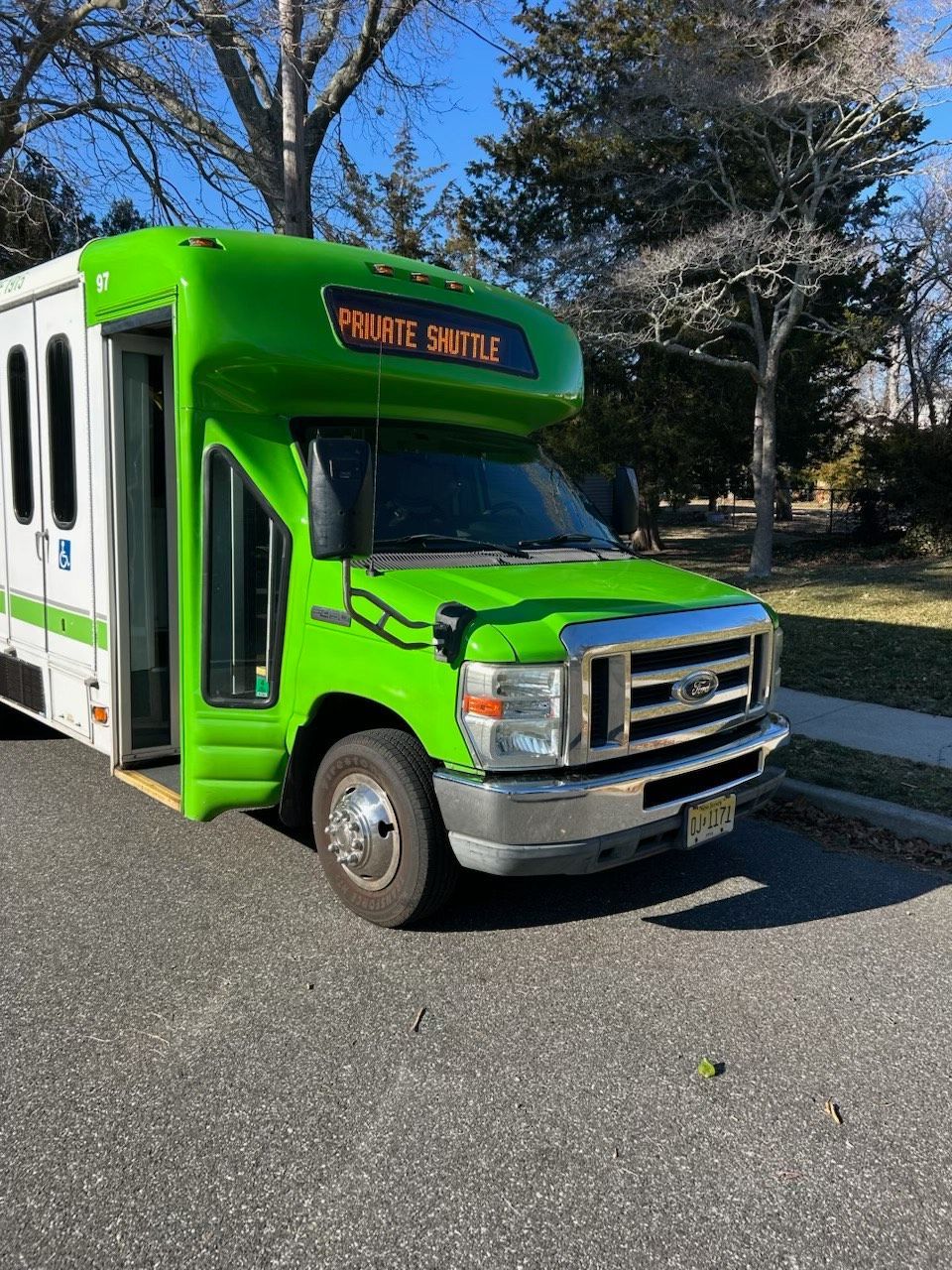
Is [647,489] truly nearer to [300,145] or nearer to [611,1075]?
[300,145]

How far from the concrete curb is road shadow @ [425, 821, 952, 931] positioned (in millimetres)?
391

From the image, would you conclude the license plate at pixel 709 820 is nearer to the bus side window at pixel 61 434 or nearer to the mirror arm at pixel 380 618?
the mirror arm at pixel 380 618

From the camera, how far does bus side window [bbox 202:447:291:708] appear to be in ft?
14.3

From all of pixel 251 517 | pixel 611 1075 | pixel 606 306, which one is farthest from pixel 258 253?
pixel 606 306

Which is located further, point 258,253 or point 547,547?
point 547,547

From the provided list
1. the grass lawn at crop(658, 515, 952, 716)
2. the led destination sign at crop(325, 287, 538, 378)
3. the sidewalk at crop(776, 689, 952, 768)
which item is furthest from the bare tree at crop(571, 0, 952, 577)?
the led destination sign at crop(325, 287, 538, 378)

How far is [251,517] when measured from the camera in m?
4.38

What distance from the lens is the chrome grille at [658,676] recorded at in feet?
12.1

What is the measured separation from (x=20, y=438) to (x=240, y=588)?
224 centimetres

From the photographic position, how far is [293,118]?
10977mm

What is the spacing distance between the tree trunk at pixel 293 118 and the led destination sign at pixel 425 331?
7.04m

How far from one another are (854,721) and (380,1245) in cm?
602

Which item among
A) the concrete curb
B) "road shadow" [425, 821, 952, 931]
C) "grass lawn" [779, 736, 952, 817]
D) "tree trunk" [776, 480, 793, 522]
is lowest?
"road shadow" [425, 821, 952, 931]

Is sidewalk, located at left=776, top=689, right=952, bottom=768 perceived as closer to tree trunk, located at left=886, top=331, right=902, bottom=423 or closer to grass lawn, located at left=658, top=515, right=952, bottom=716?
grass lawn, located at left=658, top=515, right=952, bottom=716
